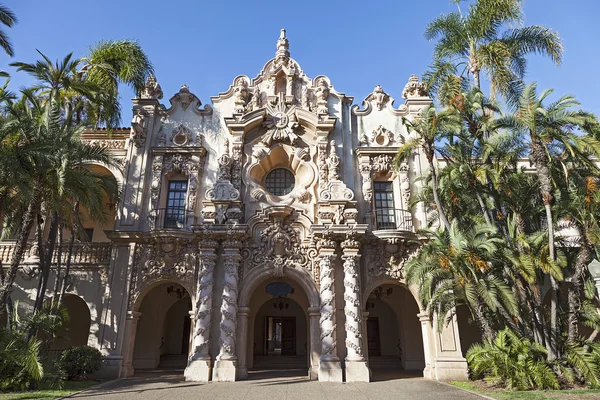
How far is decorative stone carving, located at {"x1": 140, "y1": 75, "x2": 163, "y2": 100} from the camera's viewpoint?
2086 cm

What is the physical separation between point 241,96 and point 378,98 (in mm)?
7181

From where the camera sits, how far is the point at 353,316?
1628cm

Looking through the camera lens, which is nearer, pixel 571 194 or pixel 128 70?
pixel 571 194

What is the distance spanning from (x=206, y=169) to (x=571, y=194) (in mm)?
15566

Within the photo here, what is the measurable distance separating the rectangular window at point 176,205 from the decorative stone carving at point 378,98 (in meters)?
10.7

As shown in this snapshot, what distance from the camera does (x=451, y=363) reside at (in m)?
16.1

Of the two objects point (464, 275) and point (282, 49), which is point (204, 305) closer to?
point (464, 275)

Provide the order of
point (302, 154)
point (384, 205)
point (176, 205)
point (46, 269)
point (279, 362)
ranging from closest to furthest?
point (46, 269) < point (176, 205) < point (384, 205) < point (302, 154) < point (279, 362)

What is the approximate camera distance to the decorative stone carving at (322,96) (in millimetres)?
20141

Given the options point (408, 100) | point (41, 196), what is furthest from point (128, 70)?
point (408, 100)

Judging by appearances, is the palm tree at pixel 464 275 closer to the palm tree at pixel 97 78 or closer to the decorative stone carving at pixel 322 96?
the decorative stone carving at pixel 322 96

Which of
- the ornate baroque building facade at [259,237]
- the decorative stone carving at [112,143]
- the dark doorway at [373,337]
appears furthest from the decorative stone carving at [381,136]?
the decorative stone carving at [112,143]

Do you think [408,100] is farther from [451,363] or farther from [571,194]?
[451,363]

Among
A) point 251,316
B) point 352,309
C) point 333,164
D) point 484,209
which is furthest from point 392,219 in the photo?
point 251,316
